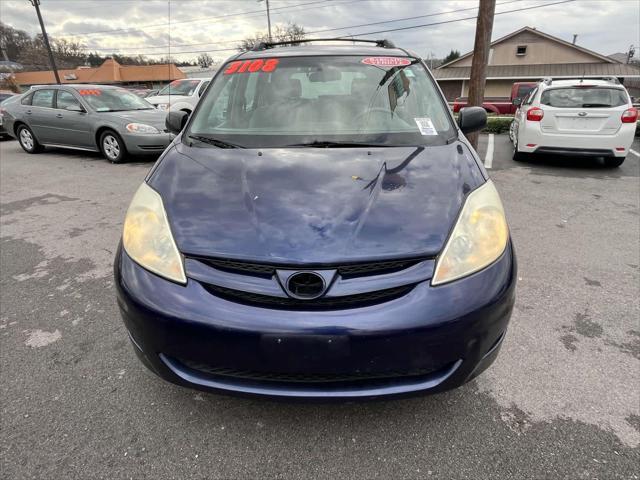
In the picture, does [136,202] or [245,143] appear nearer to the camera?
[136,202]

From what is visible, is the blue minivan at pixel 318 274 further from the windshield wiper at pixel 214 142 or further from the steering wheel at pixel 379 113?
the steering wheel at pixel 379 113

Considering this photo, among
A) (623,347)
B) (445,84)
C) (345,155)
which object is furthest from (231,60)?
(445,84)

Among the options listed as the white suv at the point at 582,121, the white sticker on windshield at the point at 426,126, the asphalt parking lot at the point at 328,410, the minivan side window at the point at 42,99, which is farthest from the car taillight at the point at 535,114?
the minivan side window at the point at 42,99

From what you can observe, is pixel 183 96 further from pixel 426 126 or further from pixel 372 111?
pixel 426 126

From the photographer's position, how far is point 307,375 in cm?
155

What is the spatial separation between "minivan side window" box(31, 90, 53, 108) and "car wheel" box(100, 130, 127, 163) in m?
1.75

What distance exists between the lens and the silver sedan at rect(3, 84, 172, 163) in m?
7.82

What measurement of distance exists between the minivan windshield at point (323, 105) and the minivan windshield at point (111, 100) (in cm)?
652

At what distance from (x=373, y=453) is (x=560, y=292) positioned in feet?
6.80

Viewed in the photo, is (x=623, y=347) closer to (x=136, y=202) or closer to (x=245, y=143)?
(x=245, y=143)

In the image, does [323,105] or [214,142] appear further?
[323,105]

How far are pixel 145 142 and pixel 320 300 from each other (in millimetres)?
7358

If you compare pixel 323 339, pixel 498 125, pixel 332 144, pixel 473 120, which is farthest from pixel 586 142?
pixel 323 339

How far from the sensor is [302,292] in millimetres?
1526
